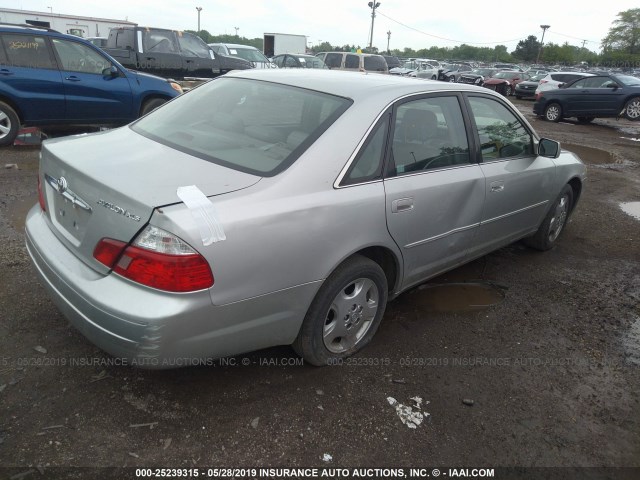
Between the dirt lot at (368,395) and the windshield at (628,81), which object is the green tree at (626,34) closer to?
the windshield at (628,81)

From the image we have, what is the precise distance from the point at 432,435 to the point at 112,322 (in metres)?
1.60

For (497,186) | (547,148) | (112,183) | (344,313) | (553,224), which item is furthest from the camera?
(553,224)

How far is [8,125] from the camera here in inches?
282

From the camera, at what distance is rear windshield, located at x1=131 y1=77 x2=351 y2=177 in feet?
8.34

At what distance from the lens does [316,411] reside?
250cm

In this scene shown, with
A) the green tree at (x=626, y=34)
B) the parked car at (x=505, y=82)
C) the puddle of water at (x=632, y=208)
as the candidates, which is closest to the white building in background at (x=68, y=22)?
the parked car at (x=505, y=82)

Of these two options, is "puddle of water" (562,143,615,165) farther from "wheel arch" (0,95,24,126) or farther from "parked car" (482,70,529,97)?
"parked car" (482,70,529,97)

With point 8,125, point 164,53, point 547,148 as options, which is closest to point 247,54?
point 164,53

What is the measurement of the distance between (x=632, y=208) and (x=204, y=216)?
21.7 feet

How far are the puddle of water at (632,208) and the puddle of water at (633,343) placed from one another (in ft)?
10.6

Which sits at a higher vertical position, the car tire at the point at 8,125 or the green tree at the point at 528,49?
the green tree at the point at 528,49

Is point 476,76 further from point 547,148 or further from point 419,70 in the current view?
point 547,148

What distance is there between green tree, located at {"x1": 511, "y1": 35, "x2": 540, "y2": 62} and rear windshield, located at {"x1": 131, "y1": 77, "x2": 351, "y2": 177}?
8716 cm

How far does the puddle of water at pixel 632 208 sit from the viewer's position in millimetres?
6348
